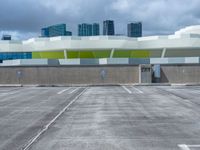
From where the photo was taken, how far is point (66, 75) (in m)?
57.2

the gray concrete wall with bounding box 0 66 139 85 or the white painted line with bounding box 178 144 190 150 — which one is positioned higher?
the gray concrete wall with bounding box 0 66 139 85

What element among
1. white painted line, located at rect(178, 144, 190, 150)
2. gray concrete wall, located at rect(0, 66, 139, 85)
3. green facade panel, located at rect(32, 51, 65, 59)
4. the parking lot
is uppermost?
green facade panel, located at rect(32, 51, 65, 59)

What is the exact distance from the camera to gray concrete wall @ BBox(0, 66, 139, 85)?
187 ft

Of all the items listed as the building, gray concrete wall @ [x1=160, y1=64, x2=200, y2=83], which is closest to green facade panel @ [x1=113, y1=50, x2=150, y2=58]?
the building

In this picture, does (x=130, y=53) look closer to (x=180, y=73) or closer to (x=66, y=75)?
(x=180, y=73)

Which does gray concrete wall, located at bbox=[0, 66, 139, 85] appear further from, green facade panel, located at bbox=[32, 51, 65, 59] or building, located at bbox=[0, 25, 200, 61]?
green facade panel, located at bbox=[32, 51, 65, 59]

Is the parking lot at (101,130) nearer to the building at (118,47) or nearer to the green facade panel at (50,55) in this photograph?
the building at (118,47)

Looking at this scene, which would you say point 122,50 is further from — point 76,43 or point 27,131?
point 27,131

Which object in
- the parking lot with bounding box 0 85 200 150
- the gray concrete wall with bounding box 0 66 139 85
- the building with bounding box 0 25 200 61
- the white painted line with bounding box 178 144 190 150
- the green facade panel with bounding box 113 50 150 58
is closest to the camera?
the white painted line with bounding box 178 144 190 150

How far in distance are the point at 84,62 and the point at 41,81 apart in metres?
8.57

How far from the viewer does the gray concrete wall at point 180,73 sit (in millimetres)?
55928

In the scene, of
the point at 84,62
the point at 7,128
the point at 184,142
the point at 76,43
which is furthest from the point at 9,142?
the point at 76,43

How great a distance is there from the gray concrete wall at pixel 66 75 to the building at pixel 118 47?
28.7 m

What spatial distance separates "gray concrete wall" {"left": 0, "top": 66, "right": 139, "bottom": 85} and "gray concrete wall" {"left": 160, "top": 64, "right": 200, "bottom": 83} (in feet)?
19.4
